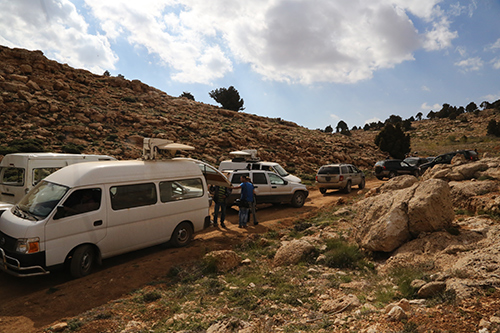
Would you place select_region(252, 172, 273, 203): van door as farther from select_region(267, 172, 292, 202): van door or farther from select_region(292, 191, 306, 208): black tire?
select_region(292, 191, 306, 208): black tire

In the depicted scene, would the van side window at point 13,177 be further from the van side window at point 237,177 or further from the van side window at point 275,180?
the van side window at point 275,180

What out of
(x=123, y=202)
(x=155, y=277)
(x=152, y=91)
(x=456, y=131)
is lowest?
(x=155, y=277)

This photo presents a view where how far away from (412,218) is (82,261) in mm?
7342

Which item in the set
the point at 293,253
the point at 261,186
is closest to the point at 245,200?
the point at 261,186

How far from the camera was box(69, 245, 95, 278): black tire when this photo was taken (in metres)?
6.59

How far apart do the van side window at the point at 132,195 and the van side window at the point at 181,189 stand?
0.31 metres

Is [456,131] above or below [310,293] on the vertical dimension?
above

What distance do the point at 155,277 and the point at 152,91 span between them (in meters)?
45.0

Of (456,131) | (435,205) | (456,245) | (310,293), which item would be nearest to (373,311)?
(310,293)

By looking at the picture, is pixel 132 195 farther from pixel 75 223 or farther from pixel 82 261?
pixel 82 261

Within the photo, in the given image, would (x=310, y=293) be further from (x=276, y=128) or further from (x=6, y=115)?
(x=276, y=128)

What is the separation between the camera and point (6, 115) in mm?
26031

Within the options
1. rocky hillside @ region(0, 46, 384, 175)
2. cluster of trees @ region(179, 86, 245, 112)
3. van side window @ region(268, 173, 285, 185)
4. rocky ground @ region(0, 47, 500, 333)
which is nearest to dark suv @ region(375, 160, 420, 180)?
rocky hillside @ region(0, 46, 384, 175)

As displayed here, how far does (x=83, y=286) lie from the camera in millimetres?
6297
